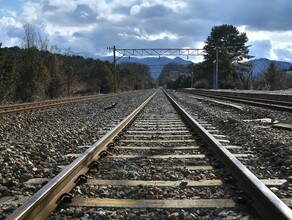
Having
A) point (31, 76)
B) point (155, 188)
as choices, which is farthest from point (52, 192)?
point (31, 76)

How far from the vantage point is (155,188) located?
A: 4.66 metres

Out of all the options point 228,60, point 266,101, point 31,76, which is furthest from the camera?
point 228,60

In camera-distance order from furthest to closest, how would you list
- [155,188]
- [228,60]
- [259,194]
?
[228,60] → [155,188] → [259,194]

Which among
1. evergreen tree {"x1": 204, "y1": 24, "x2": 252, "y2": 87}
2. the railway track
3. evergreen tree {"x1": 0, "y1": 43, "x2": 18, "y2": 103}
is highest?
evergreen tree {"x1": 204, "y1": 24, "x2": 252, "y2": 87}

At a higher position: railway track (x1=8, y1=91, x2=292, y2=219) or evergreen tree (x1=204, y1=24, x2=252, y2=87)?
evergreen tree (x1=204, y1=24, x2=252, y2=87)

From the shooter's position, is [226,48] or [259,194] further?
[226,48]

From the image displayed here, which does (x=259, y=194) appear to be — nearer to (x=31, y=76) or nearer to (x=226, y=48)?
(x=31, y=76)

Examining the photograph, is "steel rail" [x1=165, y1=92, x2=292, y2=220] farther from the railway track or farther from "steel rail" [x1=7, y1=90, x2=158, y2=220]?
"steel rail" [x1=7, y1=90, x2=158, y2=220]

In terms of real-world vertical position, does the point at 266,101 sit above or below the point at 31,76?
below

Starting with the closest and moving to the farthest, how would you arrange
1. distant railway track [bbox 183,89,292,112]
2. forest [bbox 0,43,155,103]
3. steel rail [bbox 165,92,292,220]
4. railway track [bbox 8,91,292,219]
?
1. steel rail [bbox 165,92,292,220]
2. railway track [bbox 8,91,292,219]
3. distant railway track [bbox 183,89,292,112]
4. forest [bbox 0,43,155,103]

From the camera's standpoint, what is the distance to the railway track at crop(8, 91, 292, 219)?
3.81 metres

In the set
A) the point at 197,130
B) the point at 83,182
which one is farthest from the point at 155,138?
the point at 83,182

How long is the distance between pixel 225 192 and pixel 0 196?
247 centimetres

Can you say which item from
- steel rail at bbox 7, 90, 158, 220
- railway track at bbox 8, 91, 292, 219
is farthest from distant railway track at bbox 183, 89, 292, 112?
steel rail at bbox 7, 90, 158, 220
